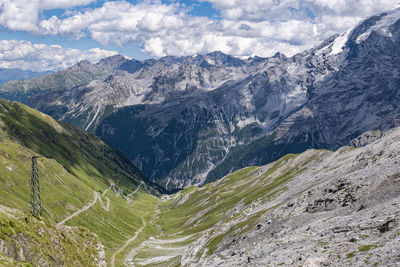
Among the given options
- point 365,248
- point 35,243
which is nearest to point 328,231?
point 365,248

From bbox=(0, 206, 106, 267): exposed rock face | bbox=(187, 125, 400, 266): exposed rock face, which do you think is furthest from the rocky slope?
bbox=(0, 206, 106, 267): exposed rock face

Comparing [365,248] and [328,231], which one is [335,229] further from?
[365,248]

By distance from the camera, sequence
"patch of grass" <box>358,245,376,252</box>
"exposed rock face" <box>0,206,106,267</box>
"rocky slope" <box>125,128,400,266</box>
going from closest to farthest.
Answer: "patch of grass" <box>358,245,376,252</box> < "rocky slope" <box>125,128,400,266</box> < "exposed rock face" <box>0,206,106,267</box>

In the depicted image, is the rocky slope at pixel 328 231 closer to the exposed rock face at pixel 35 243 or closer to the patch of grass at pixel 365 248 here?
the patch of grass at pixel 365 248

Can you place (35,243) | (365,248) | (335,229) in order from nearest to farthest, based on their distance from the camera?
(365,248) < (335,229) < (35,243)

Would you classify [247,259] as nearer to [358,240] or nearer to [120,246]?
[358,240]

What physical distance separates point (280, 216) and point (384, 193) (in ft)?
95.2

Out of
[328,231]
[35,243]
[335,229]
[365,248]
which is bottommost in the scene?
[328,231]

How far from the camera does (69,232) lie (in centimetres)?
8719

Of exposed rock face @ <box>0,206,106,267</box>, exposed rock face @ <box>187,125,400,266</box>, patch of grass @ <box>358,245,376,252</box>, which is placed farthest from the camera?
exposed rock face @ <box>0,206,106,267</box>

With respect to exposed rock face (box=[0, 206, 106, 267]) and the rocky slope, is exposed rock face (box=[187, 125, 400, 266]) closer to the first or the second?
the rocky slope

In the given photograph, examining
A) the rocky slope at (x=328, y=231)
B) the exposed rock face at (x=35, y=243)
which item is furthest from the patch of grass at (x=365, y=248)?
the exposed rock face at (x=35, y=243)

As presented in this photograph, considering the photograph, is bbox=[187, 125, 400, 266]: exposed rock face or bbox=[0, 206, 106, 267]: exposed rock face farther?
bbox=[0, 206, 106, 267]: exposed rock face

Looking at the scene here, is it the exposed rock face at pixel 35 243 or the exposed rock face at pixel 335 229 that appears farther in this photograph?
the exposed rock face at pixel 35 243
